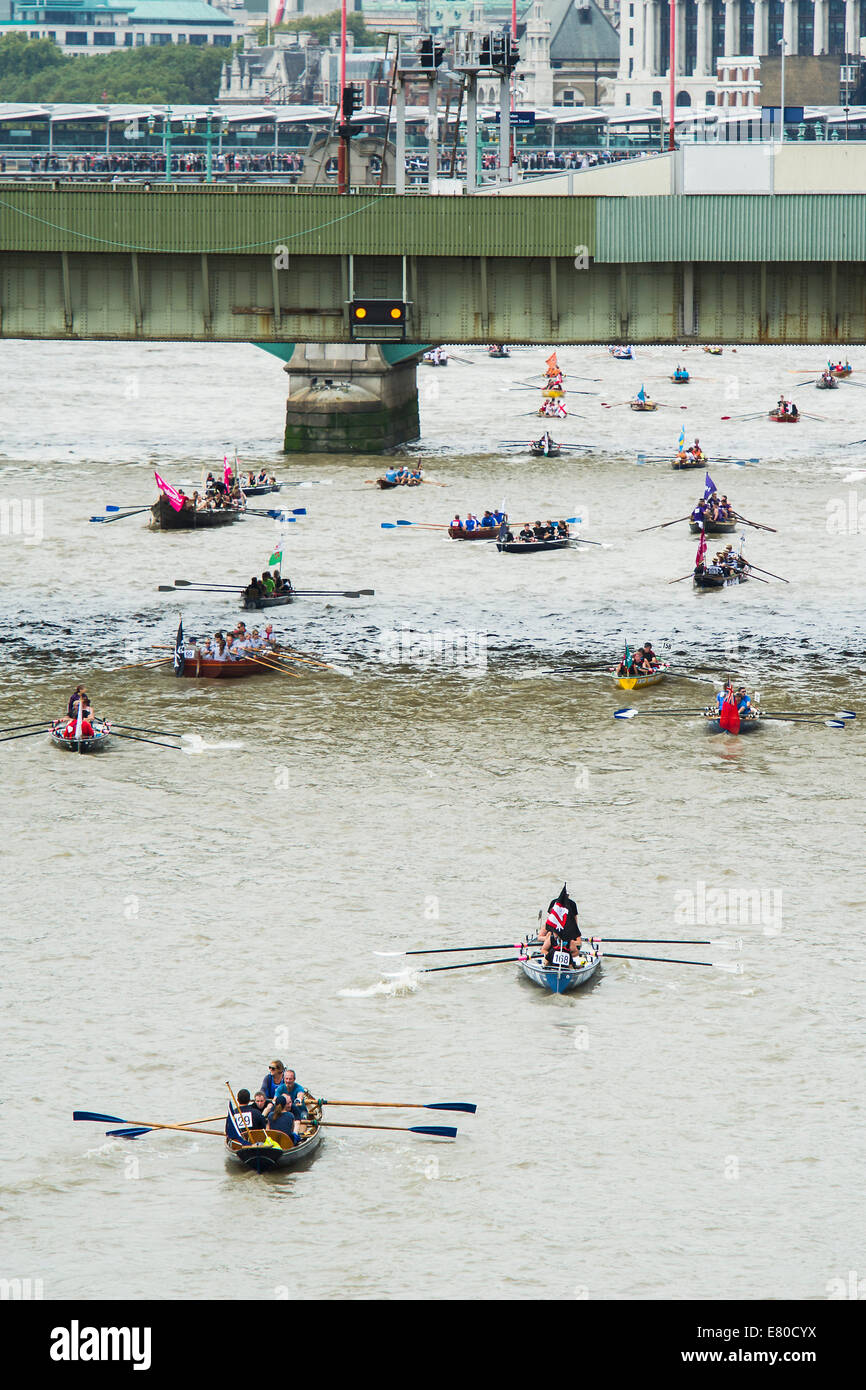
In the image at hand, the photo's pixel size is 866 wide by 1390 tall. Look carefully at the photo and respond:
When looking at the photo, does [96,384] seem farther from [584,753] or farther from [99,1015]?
[99,1015]

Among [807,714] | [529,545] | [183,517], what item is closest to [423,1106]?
[807,714]

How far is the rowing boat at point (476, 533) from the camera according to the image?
70.1m

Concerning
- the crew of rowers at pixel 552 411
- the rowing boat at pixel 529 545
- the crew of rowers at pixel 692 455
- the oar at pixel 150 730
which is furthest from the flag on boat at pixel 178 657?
the crew of rowers at pixel 552 411

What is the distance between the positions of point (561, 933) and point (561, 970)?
0.63 m

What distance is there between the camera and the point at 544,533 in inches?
2694

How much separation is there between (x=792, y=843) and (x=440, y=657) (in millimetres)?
17591

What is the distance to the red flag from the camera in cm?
4781

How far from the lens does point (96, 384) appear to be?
389 feet

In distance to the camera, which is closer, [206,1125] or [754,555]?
[206,1125]

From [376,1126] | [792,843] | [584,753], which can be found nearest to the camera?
[376,1126]

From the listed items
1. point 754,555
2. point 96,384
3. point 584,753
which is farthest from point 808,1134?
point 96,384

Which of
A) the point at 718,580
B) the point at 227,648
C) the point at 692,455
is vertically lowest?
the point at 227,648

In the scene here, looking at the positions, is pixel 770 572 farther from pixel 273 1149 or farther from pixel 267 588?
pixel 273 1149

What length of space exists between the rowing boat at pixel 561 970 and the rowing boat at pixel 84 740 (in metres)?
16.7
